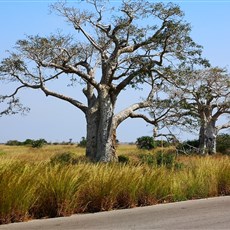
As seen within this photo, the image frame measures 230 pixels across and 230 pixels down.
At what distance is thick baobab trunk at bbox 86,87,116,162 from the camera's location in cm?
2631

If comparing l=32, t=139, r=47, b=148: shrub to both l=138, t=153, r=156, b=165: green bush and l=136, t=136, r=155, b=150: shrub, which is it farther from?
l=138, t=153, r=156, b=165: green bush

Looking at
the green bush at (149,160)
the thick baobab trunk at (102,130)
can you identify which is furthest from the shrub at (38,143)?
the green bush at (149,160)

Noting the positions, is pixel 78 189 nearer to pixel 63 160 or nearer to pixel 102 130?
pixel 63 160

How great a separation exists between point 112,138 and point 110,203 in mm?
17326

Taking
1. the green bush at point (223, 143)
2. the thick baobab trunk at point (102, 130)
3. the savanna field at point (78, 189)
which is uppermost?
the green bush at point (223, 143)

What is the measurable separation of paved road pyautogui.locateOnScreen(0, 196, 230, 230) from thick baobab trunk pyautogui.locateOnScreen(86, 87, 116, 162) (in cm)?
1636

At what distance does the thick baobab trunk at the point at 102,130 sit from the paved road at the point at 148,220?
1636 cm

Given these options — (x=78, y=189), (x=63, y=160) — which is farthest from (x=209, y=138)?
(x=78, y=189)

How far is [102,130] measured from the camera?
87.4ft

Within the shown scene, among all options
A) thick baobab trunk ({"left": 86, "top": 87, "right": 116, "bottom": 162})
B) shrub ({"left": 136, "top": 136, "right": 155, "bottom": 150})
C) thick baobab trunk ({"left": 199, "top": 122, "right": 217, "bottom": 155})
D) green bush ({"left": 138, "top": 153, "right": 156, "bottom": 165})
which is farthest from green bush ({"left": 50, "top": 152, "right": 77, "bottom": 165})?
shrub ({"left": 136, "top": 136, "right": 155, "bottom": 150})

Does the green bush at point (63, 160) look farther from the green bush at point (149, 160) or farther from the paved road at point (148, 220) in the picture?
the paved road at point (148, 220)

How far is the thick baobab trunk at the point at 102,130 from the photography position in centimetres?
2631

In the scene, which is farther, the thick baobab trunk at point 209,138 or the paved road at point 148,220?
the thick baobab trunk at point 209,138

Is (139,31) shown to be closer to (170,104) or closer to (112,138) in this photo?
(170,104)
